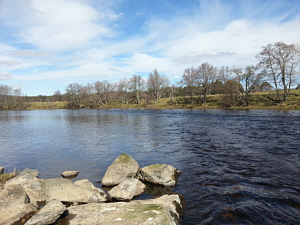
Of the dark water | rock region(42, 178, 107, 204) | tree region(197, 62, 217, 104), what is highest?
tree region(197, 62, 217, 104)

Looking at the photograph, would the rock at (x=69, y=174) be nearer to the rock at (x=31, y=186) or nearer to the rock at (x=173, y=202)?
the rock at (x=31, y=186)

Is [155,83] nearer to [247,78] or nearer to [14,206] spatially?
[247,78]

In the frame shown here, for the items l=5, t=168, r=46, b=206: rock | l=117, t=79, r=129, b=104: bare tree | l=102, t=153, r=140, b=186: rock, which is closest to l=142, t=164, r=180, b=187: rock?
l=102, t=153, r=140, b=186: rock

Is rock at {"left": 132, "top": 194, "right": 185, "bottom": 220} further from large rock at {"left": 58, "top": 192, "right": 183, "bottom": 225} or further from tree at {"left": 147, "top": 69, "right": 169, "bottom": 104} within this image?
tree at {"left": 147, "top": 69, "right": 169, "bottom": 104}

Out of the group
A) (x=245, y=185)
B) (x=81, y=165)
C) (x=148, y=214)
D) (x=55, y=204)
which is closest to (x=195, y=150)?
(x=245, y=185)

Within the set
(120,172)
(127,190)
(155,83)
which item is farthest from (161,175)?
(155,83)

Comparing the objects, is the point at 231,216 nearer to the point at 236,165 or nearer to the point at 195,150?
the point at 236,165

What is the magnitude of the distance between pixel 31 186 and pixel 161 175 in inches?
229

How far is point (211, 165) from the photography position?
37.2 feet

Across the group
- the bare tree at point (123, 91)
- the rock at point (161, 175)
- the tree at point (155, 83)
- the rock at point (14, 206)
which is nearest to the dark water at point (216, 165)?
the rock at point (161, 175)

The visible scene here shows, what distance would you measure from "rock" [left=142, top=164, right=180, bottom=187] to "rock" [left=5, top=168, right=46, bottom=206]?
462cm

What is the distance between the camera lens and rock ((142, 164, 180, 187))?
909cm

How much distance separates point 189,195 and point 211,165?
389cm

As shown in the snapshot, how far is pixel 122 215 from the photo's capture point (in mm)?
5656
